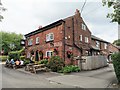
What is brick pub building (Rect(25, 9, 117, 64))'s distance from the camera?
2297 centimetres

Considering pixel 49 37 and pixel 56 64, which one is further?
pixel 49 37

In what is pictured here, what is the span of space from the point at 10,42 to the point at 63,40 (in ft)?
144

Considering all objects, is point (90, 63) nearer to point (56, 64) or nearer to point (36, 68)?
point (56, 64)

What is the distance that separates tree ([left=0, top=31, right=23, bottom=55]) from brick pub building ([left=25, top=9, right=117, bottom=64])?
1290 inches

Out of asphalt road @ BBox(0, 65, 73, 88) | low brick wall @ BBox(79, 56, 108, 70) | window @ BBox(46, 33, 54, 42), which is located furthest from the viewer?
window @ BBox(46, 33, 54, 42)

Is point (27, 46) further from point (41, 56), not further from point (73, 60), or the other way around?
point (73, 60)

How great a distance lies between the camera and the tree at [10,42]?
59.9 meters

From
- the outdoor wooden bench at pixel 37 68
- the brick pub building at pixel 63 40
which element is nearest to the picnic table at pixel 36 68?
the outdoor wooden bench at pixel 37 68

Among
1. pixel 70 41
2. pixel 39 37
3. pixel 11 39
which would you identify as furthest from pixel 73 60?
pixel 11 39

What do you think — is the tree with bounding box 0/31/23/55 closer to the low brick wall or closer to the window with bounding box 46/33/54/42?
the window with bounding box 46/33/54/42

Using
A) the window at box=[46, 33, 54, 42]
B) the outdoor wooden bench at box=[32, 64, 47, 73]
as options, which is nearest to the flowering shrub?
the window at box=[46, 33, 54, 42]

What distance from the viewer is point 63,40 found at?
2264cm

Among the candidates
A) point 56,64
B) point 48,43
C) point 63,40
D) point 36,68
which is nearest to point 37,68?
point 36,68

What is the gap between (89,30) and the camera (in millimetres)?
30703
